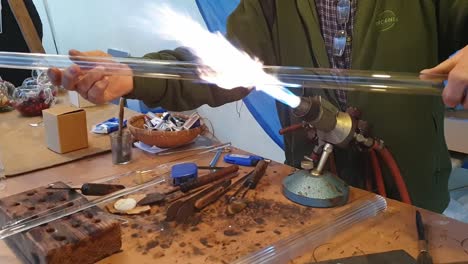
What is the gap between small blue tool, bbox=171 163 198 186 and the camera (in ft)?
3.13

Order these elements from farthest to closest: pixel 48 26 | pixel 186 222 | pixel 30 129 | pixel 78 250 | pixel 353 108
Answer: pixel 48 26
pixel 30 129
pixel 353 108
pixel 186 222
pixel 78 250

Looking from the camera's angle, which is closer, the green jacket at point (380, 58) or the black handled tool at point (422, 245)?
the black handled tool at point (422, 245)

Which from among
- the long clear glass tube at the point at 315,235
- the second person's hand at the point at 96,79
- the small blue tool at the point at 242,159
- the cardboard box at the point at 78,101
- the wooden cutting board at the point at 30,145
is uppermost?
the second person's hand at the point at 96,79

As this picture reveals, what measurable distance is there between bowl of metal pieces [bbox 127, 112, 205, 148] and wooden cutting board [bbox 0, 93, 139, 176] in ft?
0.33

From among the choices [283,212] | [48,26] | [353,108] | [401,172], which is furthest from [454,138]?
[48,26]

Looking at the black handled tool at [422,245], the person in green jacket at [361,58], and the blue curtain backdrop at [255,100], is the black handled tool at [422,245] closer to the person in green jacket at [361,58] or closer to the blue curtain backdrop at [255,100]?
the person in green jacket at [361,58]

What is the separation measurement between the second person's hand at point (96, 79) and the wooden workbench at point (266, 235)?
0.87ft

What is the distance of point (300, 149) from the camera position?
1146 mm

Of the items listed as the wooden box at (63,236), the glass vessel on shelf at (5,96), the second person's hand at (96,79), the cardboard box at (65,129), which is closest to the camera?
the wooden box at (63,236)

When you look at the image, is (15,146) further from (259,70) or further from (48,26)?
(48,26)

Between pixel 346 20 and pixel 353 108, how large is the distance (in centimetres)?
22

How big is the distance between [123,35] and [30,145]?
60.0 inches

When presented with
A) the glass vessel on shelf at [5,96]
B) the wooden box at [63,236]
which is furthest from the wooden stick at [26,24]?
the wooden box at [63,236]

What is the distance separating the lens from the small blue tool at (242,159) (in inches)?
41.9
